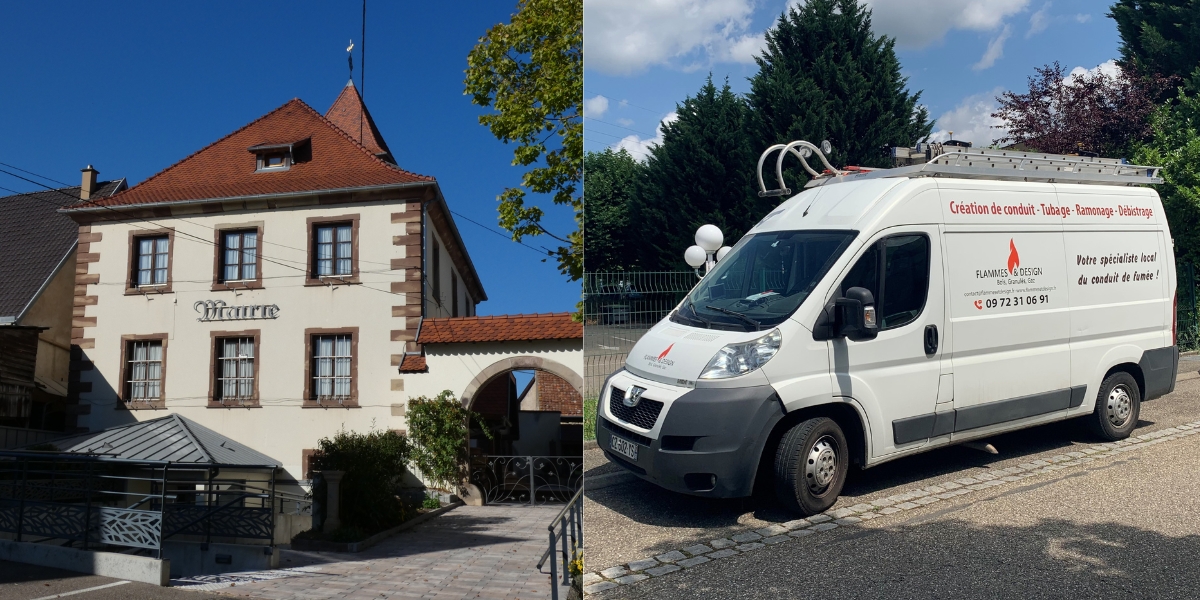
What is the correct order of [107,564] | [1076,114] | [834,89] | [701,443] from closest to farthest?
[107,564] → [701,443] → [1076,114] → [834,89]

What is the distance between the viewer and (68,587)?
162cm

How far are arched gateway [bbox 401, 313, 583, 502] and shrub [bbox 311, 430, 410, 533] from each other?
0.17m

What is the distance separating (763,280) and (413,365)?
47.9 inches

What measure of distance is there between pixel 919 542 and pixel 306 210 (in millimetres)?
1907

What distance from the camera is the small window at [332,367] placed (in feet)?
5.53

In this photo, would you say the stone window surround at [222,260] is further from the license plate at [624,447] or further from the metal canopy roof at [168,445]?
the license plate at [624,447]

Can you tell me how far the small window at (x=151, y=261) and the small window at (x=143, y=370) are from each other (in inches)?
5.5

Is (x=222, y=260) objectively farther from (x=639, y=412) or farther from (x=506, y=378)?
(x=639, y=412)

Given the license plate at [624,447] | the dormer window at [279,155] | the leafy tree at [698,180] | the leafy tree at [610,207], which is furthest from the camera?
the leafy tree at [698,180]

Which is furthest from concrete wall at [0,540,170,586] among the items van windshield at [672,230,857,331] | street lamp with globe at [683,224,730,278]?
street lamp with globe at [683,224,730,278]

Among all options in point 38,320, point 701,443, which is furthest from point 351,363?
point 701,443

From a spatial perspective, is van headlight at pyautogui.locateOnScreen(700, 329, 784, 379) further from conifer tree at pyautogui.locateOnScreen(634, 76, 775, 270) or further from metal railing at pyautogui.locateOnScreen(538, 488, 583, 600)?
metal railing at pyautogui.locateOnScreen(538, 488, 583, 600)

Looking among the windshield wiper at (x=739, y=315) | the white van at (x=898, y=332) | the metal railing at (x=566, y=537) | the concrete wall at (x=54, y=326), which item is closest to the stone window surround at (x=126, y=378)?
the concrete wall at (x=54, y=326)

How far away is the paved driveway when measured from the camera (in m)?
1.67
